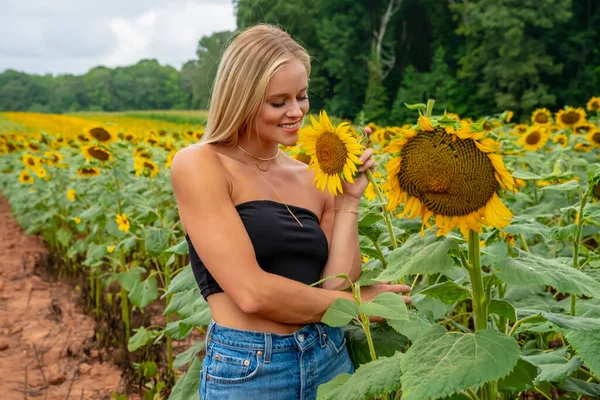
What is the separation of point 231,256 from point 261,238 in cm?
15

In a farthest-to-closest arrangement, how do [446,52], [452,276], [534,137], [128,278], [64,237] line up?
[446,52]
[64,237]
[534,137]
[128,278]
[452,276]

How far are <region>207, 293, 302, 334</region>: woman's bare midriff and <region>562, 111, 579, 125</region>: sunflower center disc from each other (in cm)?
519

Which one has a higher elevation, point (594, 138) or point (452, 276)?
point (594, 138)

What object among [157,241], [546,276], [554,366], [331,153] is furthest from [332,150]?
[157,241]

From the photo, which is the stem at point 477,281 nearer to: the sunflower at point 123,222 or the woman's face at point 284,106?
the woman's face at point 284,106

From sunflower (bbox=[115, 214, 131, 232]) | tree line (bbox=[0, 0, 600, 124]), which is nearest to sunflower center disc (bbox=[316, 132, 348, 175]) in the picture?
sunflower (bbox=[115, 214, 131, 232])

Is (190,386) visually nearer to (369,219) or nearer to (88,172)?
(369,219)

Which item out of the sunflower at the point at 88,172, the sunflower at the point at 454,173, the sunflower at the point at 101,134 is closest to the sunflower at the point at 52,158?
the sunflower at the point at 88,172

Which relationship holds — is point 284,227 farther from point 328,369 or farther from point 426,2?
point 426,2

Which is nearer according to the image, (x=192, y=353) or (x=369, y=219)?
(x=369, y=219)

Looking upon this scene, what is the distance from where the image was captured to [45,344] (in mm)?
4215

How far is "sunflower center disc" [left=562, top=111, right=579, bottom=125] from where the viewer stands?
6.21 m

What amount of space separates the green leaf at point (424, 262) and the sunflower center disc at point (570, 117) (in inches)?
216

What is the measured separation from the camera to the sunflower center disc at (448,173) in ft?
3.97
